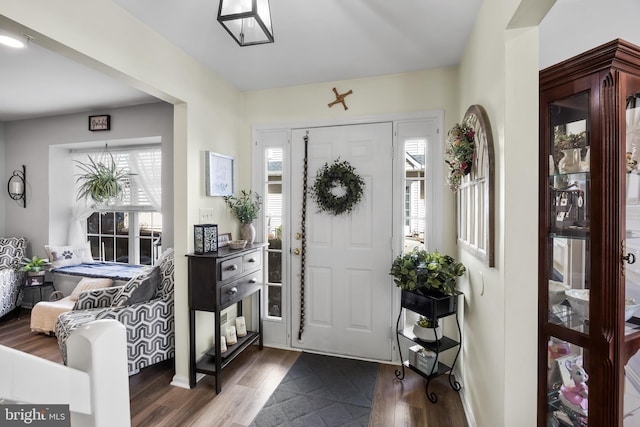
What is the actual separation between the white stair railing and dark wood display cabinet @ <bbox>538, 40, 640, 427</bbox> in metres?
1.61

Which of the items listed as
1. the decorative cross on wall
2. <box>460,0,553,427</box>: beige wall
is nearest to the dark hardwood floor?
<box>460,0,553,427</box>: beige wall

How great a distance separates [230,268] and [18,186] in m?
3.76

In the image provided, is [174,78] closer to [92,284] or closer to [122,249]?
[92,284]

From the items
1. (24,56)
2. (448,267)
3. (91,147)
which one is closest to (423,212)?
(448,267)

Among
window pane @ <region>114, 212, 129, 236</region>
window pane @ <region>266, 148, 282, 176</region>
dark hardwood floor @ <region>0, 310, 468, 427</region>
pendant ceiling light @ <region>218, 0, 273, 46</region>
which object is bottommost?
dark hardwood floor @ <region>0, 310, 468, 427</region>

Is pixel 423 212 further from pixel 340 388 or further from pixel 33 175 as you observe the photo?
pixel 33 175

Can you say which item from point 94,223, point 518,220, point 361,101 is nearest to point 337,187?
point 361,101

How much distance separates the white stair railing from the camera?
33 centimetres

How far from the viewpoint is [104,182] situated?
3.65 metres

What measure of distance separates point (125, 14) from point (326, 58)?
1.34m

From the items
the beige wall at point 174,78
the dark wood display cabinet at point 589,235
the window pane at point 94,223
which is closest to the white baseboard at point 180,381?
the beige wall at point 174,78

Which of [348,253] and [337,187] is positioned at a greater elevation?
[337,187]

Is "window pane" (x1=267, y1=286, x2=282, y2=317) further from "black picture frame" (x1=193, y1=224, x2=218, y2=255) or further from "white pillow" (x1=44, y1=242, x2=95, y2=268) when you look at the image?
"white pillow" (x1=44, y1=242, x2=95, y2=268)

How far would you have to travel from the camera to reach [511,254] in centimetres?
138
